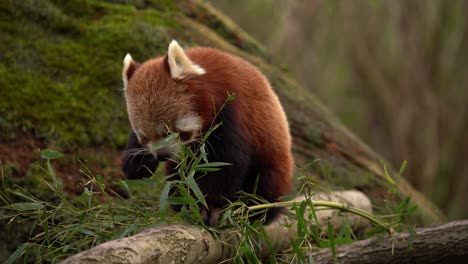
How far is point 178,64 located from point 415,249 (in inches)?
65.0

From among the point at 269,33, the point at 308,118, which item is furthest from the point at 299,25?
the point at 308,118

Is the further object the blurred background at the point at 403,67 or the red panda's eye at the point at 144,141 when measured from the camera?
the blurred background at the point at 403,67

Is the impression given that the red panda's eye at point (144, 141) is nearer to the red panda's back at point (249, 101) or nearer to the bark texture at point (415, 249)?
the red panda's back at point (249, 101)

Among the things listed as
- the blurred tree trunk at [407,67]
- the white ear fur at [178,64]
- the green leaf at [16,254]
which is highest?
the white ear fur at [178,64]

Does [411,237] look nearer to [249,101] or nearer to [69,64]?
[249,101]

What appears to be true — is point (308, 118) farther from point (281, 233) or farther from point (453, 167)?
point (453, 167)

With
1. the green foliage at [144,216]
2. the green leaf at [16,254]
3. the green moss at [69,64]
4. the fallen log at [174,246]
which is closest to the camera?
the fallen log at [174,246]

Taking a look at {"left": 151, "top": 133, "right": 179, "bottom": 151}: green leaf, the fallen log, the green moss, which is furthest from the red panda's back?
the green moss

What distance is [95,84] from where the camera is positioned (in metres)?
4.80

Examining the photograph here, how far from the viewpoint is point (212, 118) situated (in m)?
3.29

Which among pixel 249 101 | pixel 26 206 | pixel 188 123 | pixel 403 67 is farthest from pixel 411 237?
pixel 403 67

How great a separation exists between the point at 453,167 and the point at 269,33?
5705 mm

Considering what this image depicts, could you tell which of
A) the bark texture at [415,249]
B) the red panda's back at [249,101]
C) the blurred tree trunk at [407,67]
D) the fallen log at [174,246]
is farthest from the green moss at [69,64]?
the blurred tree trunk at [407,67]

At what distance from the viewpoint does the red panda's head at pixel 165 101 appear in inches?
126
